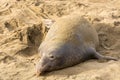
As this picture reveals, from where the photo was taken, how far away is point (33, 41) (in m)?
6.57

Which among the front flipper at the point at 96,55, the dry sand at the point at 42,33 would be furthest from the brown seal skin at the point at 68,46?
the dry sand at the point at 42,33

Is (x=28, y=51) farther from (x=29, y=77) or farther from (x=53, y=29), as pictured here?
(x=29, y=77)

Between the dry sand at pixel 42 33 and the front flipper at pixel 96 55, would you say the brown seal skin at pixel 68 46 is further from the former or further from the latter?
the dry sand at pixel 42 33

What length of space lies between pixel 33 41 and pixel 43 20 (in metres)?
0.89

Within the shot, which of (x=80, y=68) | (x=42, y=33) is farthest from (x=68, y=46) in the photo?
(x=42, y=33)

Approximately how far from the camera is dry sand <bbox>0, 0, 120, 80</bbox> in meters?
5.25

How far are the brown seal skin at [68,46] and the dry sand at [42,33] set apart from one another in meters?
0.13

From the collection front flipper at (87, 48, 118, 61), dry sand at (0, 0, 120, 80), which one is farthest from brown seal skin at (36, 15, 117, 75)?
dry sand at (0, 0, 120, 80)

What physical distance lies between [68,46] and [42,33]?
132 centimetres

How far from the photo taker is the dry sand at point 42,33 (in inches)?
207

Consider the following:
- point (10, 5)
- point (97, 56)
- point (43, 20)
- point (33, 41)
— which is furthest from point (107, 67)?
point (10, 5)

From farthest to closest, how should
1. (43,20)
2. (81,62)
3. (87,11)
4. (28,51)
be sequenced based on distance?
(87,11) → (43,20) → (28,51) → (81,62)

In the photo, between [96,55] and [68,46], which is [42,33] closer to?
[68,46]

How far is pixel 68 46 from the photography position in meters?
5.64
